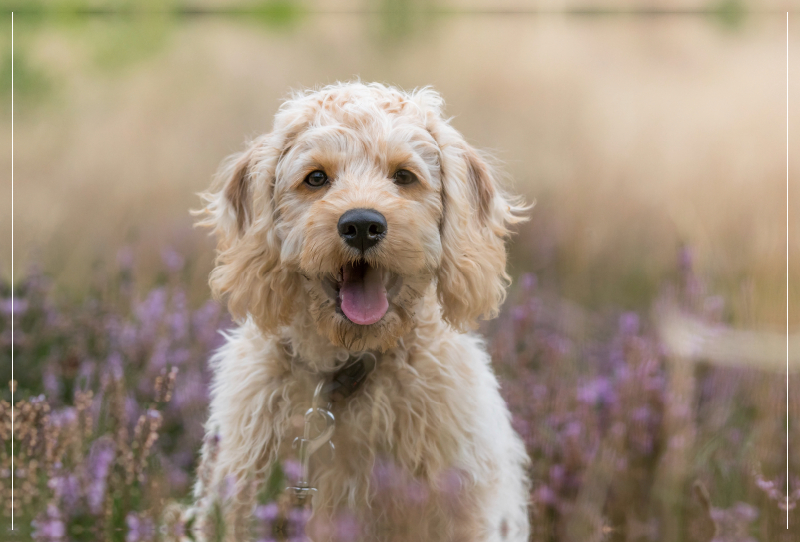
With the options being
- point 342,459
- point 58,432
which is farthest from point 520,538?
point 58,432

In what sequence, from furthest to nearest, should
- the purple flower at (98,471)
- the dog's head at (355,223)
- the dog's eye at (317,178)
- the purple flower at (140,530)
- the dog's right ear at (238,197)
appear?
the dog's right ear at (238,197)
the dog's eye at (317,178)
the dog's head at (355,223)
the purple flower at (98,471)
the purple flower at (140,530)

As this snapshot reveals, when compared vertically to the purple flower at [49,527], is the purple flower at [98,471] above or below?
above

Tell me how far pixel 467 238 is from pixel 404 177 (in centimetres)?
38

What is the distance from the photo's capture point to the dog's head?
104 inches

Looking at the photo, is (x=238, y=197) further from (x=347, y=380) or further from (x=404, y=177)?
(x=347, y=380)

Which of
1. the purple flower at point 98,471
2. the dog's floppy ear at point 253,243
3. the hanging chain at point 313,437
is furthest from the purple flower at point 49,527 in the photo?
the dog's floppy ear at point 253,243

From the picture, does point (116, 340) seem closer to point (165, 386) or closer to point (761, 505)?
point (165, 386)

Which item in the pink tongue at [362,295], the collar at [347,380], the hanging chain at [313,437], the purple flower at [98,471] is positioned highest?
the pink tongue at [362,295]

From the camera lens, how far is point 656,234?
5.11 m

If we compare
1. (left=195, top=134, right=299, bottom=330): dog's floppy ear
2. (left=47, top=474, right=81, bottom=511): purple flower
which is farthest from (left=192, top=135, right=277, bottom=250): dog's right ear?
(left=47, top=474, right=81, bottom=511): purple flower

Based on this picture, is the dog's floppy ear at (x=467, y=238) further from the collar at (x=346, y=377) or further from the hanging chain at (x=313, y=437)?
the hanging chain at (x=313, y=437)

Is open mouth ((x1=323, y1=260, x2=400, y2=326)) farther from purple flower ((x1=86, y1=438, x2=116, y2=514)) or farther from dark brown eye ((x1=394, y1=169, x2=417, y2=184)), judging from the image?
purple flower ((x1=86, y1=438, x2=116, y2=514))

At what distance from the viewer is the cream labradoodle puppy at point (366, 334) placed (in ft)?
9.17

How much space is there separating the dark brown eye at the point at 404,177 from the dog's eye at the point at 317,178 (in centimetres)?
29
